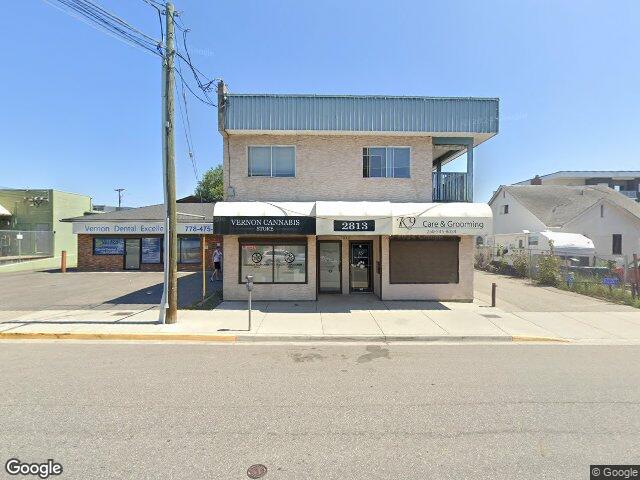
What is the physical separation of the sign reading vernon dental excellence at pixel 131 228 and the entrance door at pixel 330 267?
1090 cm

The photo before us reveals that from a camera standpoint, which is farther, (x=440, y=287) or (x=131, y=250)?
(x=131, y=250)

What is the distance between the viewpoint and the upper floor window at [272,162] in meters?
12.5

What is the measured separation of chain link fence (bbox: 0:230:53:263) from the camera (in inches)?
945

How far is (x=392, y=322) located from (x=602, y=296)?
9.44 m

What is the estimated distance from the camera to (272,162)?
12531 millimetres

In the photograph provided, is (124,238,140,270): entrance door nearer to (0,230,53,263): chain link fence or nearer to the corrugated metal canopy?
(0,230,53,263): chain link fence

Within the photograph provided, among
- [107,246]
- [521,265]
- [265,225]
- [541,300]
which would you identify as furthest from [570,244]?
[107,246]

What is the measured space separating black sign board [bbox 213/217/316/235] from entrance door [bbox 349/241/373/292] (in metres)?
3.19

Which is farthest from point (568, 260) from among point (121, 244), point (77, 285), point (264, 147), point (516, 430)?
point (121, 244)

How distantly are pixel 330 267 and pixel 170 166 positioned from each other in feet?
22.3

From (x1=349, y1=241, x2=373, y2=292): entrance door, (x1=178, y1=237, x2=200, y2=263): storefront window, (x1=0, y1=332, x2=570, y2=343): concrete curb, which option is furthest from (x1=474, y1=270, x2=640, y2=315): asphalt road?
(x1=178, y1=237, x2=200, y2=263): storefront window

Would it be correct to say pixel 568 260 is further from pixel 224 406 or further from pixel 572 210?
pixel 224 406

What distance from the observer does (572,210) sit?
1172 inches
